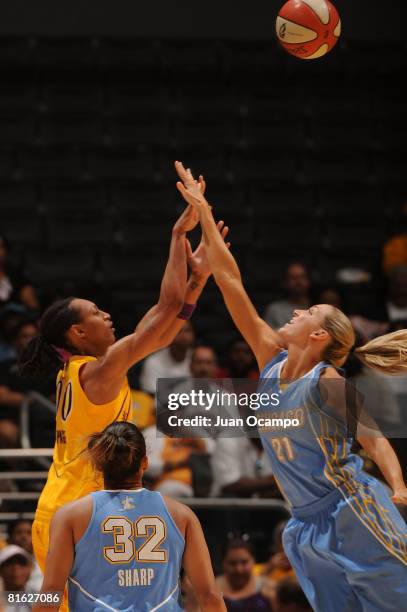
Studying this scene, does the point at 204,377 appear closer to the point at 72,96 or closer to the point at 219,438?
the point at 219,438

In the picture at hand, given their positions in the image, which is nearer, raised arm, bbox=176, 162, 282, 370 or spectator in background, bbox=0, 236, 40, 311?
raised arm, bbox=176, 162, 282, 370

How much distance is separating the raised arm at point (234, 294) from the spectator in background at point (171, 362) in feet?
11.6

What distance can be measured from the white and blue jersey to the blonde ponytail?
205 millimetres

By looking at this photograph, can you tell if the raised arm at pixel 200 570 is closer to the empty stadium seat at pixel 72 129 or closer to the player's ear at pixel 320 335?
the player's ear at pixel 320 335

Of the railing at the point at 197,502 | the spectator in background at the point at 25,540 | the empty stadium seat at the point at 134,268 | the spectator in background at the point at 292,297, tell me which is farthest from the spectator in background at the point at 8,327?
the spectator in background at the point at 292,297

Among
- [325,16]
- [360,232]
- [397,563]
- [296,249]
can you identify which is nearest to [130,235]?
[296,249]

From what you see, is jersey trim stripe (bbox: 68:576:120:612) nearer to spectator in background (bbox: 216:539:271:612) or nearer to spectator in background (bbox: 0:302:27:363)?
spectator in background (bbox: 216:539:271:612)

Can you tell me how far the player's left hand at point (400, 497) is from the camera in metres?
3.99

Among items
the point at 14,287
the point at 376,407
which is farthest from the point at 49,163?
the point at 376,407

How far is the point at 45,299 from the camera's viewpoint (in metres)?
8.63

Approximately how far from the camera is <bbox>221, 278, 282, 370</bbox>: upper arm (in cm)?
450

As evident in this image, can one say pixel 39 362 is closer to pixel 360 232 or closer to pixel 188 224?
pixel 188 224

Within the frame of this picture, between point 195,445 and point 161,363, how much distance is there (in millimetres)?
1491

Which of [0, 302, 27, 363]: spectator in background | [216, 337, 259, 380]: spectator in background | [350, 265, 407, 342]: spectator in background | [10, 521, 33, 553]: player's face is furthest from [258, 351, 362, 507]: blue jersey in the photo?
[350, 265, 407, 342]: spectator in background
